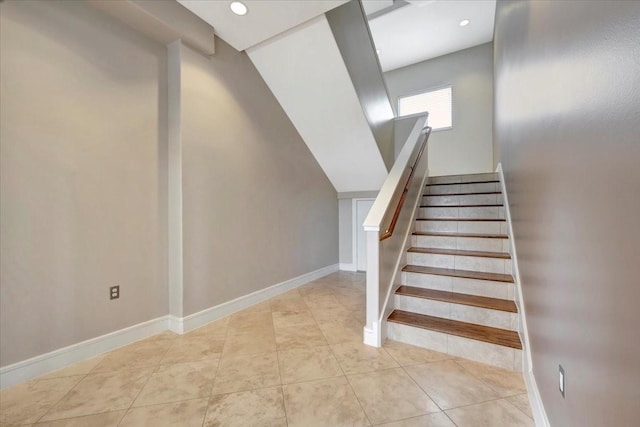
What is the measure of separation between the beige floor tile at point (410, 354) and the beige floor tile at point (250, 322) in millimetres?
1174

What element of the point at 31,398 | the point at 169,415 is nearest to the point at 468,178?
the point at 169,415

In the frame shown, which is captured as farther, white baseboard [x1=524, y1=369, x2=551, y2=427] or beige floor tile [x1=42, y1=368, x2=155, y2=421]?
beige floor tile [x1=42, y1=368, x2=155, y2=421]

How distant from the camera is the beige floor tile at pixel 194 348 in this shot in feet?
7.08

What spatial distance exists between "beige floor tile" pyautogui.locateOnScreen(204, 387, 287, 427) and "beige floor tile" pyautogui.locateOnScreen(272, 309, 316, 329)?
103 centimetres

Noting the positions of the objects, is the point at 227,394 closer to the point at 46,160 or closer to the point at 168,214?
the point at 168,214

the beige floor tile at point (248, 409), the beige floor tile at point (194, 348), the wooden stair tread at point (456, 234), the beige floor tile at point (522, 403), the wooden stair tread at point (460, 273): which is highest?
the wooden stair tread at point (456, 234)

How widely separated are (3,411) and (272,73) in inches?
143

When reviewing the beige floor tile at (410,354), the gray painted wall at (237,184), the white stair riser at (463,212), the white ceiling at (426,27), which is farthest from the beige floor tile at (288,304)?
the white ceiling at (426,27)

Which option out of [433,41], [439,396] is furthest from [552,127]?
[433,41]

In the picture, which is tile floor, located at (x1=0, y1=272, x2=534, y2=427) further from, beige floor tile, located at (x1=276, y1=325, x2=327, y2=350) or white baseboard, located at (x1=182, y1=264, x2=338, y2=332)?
white baseboard, located at (x1=182, y1=264, x2=338, y2=332)

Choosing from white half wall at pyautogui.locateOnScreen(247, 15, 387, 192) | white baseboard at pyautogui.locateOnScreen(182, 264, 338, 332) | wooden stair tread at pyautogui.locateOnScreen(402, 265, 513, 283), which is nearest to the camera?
wooden stair tread at pyautogui.locateOnScreen(402, 265, 513, 283)

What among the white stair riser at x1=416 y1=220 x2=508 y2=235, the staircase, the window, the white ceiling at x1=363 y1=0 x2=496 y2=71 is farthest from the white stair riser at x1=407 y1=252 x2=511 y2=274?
the window

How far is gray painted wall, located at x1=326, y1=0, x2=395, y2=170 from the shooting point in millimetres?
3080

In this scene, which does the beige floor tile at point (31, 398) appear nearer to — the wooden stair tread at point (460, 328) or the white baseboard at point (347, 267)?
the wooden stair tread at point (460, 328)
